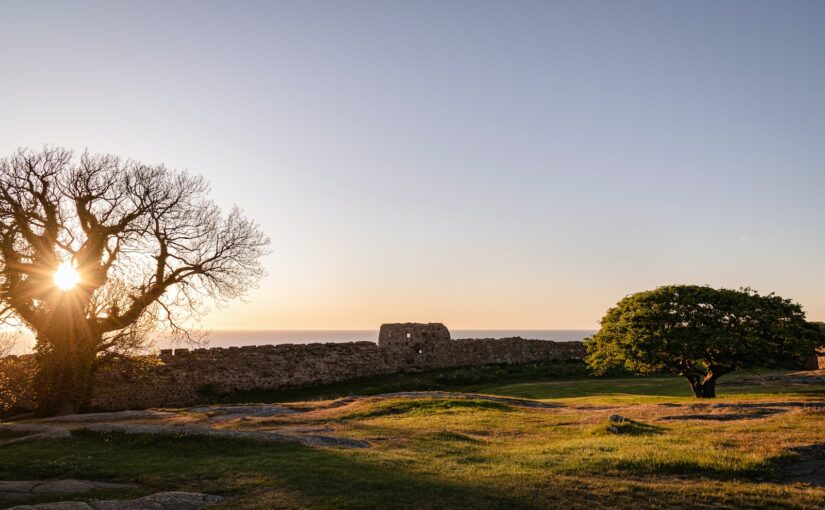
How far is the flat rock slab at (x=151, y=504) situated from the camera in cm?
883

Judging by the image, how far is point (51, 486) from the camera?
10.6 metres

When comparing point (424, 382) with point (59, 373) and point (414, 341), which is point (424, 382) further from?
point (59, 373)

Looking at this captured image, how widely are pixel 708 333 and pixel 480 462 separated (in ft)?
52.5

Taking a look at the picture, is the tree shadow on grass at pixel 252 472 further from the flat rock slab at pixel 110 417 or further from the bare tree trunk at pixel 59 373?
the bare tree trunk at pixel 59 373

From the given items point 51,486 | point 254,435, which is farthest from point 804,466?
point 51,486

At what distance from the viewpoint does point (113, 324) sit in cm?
2625

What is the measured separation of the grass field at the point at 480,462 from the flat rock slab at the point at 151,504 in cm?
50

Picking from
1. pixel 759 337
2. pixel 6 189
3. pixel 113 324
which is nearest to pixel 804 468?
pixel 759 337

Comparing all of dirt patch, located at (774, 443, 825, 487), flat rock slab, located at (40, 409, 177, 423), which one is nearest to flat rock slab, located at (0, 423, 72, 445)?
flat rock slab, located at (40, 409, 177, 423)

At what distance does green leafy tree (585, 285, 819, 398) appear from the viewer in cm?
2367

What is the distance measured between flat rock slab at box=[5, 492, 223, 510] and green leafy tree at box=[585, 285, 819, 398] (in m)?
20.2

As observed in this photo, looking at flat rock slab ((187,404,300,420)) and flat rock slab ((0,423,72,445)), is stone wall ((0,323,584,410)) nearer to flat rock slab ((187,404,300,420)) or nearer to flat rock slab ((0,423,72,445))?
flat rock slab ((187,404,300,420))

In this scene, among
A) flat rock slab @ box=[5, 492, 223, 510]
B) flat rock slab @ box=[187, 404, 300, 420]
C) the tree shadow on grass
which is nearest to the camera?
flat rock slab @ box=[5, 492, 223, 510]

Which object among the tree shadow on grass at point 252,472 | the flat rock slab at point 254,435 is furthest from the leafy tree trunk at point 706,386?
the tree shadow on grass at point 252,472
